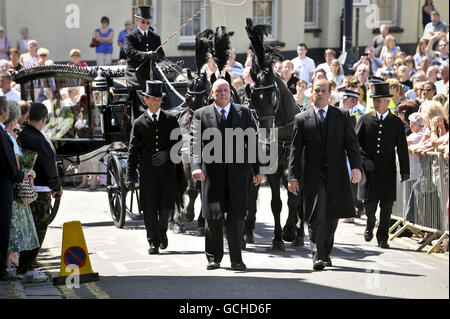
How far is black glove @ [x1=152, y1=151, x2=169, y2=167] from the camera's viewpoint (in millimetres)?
12086

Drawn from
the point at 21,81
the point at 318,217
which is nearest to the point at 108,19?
the point at 21,81

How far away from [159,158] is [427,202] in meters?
3.37

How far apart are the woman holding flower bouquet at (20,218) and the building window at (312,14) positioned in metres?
19.7

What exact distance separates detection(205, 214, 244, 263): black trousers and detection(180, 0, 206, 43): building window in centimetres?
1546

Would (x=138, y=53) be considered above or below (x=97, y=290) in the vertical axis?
above

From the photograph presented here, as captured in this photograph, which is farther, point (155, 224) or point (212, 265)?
point (155, 224)

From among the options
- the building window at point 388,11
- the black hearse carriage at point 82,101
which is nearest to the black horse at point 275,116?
the black hearse carriage at point 82,101

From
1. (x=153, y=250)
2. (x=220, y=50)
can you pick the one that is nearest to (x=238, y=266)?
(x=153, y=250)

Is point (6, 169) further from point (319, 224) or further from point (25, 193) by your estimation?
point (319, 224)

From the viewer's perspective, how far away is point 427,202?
41.7 feet

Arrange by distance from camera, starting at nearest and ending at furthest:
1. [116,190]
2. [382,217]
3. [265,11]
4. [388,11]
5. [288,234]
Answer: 1. [288,234]
2. [382,217]
3. [116,190]
4. [265,11]
5. [388,11]

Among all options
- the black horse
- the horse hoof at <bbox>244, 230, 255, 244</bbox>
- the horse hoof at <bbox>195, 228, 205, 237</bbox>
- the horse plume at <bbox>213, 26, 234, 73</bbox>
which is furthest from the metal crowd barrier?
the horse plume at <bbox>213, 26, 234, 73</bbox>

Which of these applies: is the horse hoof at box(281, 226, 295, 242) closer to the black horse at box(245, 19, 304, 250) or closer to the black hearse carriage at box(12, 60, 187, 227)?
the black horse at box(245, 19, 304, 250)
